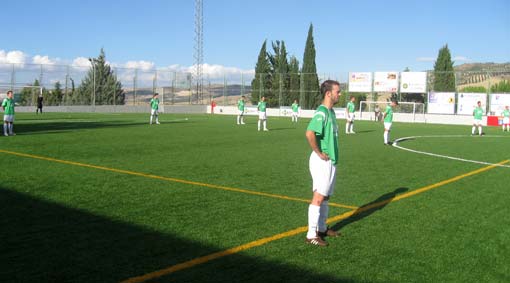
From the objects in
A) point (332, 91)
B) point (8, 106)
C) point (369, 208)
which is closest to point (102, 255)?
point (332, 91)

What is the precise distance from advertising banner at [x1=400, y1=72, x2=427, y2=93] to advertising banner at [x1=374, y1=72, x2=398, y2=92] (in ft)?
2.94

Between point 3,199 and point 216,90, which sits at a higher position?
point 216,90

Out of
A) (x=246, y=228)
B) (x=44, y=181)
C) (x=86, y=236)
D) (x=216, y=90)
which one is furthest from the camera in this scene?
(x=216, y=90)

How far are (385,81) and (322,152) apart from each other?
50277 mm

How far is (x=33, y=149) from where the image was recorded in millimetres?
15430

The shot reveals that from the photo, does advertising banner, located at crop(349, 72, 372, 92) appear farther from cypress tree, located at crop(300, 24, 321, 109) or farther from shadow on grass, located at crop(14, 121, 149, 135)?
shadow on grass, located at crop(14, 121, 149, 135)

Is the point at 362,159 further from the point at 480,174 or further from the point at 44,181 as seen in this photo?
the point at 44,181

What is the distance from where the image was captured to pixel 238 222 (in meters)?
6.80

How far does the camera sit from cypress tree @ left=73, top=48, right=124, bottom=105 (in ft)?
176

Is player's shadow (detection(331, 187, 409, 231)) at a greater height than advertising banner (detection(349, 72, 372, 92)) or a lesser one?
lesser

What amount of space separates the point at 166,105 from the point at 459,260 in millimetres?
55085

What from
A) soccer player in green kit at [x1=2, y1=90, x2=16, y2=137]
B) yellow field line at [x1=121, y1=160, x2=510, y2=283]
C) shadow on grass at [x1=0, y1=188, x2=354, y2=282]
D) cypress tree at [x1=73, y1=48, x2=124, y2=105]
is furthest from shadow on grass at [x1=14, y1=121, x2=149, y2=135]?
cypress tree at [x1=73, y1=48, x2=124, y2=105]

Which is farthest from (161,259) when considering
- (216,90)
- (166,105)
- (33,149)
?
(216,90)

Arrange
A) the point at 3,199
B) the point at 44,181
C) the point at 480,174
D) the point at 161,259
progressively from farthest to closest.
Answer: the point at 480,174 → the point at 44,181 → the point at 3,199 → the point at 161,259
